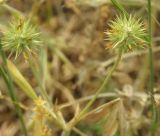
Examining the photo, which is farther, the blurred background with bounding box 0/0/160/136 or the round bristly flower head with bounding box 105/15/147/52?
the blurred background with bounding box 0/0/160/136

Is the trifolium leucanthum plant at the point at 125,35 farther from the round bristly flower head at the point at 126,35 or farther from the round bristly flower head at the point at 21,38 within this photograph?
the round bristly flower head at the point at 21,38

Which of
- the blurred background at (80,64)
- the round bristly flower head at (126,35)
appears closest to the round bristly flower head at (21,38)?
the round bristly flower head at (126,35)

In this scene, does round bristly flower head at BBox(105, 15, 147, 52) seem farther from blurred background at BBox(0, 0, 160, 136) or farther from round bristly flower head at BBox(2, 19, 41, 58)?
blurred background at BBox(0, 0, 160, 136)

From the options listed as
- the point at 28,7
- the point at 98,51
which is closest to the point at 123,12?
the point at 98,51

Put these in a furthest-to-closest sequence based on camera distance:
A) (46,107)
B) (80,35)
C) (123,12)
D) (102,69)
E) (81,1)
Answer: (80,35) < (102,69) < (81,1) < (46,107) < (123,12)

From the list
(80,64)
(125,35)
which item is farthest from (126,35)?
(80,64)

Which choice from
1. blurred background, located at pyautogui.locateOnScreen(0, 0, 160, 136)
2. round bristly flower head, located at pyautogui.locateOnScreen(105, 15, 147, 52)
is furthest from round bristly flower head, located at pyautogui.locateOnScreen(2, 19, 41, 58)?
blurred background, located at pyautogui.locateOnScreen(0, 0, 160, 136)

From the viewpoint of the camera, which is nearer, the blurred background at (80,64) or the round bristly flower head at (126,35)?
the round bristly flower head at (126,35)

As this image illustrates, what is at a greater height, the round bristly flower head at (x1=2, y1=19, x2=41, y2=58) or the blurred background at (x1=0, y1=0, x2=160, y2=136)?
the round bristly flower head at (x1=2, y1=19, x2=41, y2=58)

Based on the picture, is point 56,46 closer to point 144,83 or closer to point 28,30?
point 144,83

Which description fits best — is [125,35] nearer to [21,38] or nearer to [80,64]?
[21,38]

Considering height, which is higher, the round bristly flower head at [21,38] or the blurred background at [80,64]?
the round bristly flower head at [21,38]
